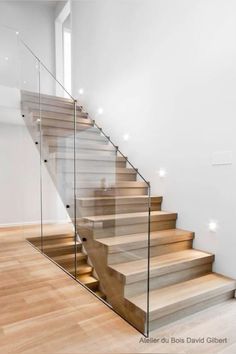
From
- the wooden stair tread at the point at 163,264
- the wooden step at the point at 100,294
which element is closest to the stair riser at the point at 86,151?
the wooden stair tread at the point at 163,264

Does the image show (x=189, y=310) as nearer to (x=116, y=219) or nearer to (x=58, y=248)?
(x=116, y=219)

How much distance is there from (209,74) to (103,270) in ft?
7.64

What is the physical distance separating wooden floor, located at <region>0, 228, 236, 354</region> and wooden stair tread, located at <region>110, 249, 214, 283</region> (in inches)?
14.2

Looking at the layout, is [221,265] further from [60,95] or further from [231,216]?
[60,95]

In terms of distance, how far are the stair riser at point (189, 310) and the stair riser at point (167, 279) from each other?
0.26 meters

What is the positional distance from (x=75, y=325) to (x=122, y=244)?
0.75m

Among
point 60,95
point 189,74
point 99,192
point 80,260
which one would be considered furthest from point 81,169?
point 60,95

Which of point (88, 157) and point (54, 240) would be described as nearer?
point (88, 157)

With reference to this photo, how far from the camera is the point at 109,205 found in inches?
108

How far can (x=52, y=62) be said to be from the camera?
6.65 meters

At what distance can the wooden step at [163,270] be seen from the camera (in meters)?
2.14

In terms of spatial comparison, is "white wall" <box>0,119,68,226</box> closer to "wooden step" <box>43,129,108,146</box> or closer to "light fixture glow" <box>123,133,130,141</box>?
"wooden step" <box>43,129,108,146</box>

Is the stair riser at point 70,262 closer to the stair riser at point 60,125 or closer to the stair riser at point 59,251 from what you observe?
the stair riser at point 59,251

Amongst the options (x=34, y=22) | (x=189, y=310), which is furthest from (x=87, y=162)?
(x=34, y=22)
